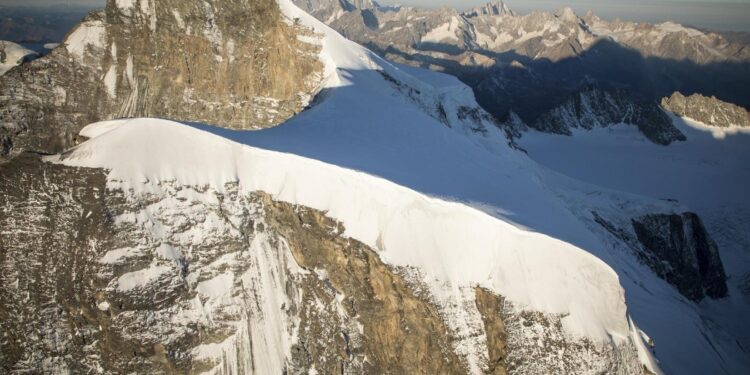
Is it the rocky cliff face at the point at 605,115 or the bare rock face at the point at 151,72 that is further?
the rocky cliff face at the point at 605,115

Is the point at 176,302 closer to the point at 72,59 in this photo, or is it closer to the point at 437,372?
the point at 437,372

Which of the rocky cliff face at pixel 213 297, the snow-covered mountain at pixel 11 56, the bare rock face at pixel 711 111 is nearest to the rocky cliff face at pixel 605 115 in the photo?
the bare rock face at pixel 711 111

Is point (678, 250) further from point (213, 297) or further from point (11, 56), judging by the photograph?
point (11, 56)

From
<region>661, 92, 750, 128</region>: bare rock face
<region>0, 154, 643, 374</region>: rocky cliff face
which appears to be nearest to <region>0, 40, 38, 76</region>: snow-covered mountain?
<region>0, 154, 643, 374</region>: rocky cliff face

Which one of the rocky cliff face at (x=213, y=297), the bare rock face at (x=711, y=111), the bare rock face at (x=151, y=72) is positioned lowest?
the bare rock face at (x=711, y=111)

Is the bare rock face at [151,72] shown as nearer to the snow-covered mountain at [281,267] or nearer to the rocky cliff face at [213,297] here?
the snow-covered mountain at [281,267]

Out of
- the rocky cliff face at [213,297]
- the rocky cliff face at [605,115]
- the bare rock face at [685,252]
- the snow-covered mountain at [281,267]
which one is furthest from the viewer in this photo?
the rocky cliff face at [605,115]

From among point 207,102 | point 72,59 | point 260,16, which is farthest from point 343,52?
point 72,59
